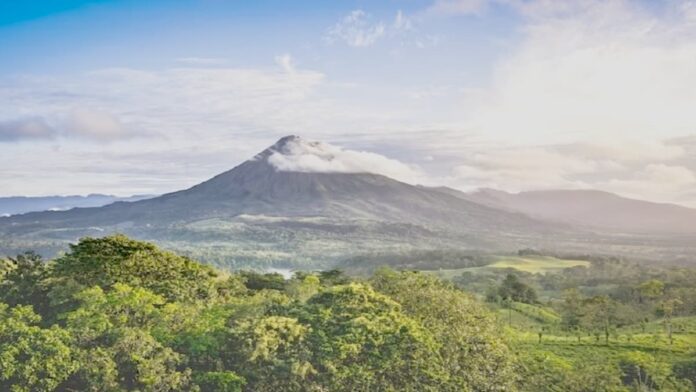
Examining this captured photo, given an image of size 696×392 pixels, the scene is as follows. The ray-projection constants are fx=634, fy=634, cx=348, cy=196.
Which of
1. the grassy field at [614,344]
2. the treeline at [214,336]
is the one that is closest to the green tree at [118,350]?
the treeline at [214,336]

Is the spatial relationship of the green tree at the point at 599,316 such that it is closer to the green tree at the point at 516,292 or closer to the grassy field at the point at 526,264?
the green tree at the point at 516,292

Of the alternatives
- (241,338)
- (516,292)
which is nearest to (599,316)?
(516,292)

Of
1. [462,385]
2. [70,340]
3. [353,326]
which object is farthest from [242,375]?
[462,385]

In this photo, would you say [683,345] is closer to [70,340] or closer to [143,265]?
[143,265]

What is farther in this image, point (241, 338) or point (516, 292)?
point (516, 292)

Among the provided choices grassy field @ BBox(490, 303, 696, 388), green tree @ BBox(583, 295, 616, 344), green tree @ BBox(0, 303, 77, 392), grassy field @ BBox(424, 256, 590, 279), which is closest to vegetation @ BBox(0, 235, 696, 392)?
green tree @ BBox(0, 303, 77, 392)

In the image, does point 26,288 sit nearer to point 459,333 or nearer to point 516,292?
point 459,333
